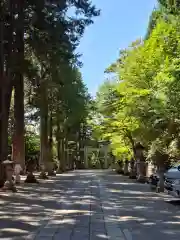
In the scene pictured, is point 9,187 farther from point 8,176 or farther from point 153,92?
point 153,92

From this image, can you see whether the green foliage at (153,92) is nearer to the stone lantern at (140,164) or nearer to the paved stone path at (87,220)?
the stone lantern at (140,164)

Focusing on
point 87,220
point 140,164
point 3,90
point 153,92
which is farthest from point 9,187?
point 140,164

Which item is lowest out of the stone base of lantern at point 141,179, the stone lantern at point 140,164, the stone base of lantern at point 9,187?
the stone base of lantern at point 9,187

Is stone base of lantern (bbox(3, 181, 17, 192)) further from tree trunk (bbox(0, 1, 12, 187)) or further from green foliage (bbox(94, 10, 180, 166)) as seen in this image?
green foliage (bbox(94, 10, 180, 166))

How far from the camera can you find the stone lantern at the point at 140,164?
3476 cm

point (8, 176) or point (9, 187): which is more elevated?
point (8, 176)

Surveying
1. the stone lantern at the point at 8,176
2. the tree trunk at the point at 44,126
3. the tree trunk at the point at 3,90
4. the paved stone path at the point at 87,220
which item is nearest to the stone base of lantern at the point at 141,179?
the tree trunk at the point at 44,126

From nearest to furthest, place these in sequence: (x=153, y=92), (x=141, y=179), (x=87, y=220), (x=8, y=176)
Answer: (x=87, y=220), (x=8, y=176), (x=153, y=92), (x=141, y=179)

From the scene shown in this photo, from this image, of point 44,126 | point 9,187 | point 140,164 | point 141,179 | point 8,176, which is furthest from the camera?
point 44,126

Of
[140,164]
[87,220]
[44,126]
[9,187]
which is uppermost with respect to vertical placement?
[44,126]

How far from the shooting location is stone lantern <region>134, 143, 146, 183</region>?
34759 mm

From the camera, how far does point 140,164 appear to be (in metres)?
35.4

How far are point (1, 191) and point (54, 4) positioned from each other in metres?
9.76

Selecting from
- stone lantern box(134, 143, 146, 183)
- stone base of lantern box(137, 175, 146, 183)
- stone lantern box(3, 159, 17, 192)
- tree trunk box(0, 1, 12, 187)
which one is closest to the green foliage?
stone lantern box(134, 143, 146, 183)
